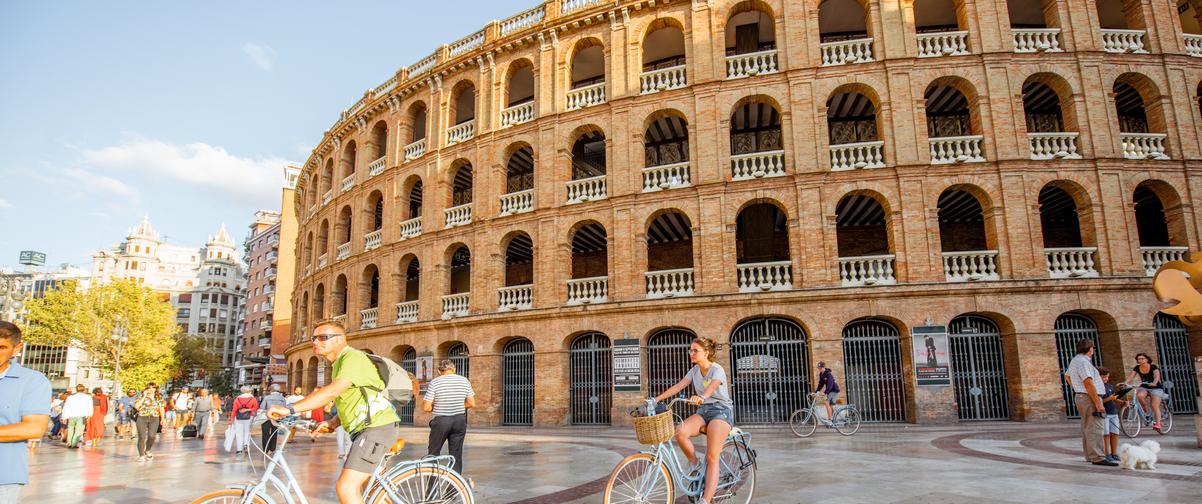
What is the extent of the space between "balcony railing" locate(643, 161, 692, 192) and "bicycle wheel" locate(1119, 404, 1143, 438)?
38.0 ft

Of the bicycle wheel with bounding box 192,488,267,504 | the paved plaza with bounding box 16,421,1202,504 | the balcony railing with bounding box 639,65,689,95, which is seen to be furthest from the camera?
the balcony railing with bounding box 639,65,689,95

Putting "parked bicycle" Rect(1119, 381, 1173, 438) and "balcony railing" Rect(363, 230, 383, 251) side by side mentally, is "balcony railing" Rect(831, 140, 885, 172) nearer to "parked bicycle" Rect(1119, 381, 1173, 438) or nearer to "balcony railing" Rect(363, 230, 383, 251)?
"parked bicycle" Rect(1119, 381, 1173, 438)

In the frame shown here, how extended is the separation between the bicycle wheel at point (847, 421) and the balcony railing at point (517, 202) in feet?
38.7

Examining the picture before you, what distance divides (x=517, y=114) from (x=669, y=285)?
864cm

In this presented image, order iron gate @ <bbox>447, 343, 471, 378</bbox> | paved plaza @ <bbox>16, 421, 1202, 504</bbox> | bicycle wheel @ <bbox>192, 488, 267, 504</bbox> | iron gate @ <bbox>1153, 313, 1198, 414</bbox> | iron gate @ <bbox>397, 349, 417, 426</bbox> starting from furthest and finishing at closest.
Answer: iron gate @ <bbox>397, 349, 417, 426</bbox> < iron gate @ <bbox>447, 343, 471, 378</bbox> < iron gate @ <bbox>1153, 313, 1198, 414</bbox> < paved plaza @ <bbox>16, 421, 1202, 504</bbox> < bicycle wheel @ <bbox>192, 488, 267, 504</bbox>

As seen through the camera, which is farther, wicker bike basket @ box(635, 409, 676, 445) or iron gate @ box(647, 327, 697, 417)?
iron gate @ box(647, 327, 697, 417)

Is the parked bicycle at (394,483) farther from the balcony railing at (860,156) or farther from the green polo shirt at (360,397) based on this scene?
the balcony railing at (860,156)

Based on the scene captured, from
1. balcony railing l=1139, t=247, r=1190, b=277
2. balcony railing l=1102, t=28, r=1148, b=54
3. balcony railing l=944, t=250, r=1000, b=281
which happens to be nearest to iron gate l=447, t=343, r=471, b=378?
balcony railing l=944, t=250, r=1000, b=281

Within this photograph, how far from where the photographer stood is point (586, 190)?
70.5 feet

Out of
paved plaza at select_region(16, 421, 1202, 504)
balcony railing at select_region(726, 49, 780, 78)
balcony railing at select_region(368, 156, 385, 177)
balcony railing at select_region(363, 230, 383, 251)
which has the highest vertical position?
balcony railing at select_region(726, 49, 780, 78)

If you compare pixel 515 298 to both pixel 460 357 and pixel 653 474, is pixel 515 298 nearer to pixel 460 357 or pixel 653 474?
pixel 460 357

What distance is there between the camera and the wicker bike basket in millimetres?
5699

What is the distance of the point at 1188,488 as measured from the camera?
287 inches

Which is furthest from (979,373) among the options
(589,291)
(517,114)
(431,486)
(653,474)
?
(431,486)
